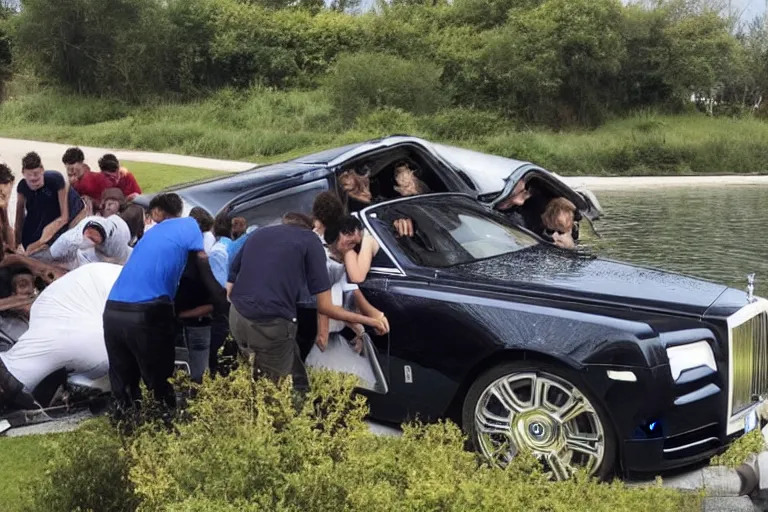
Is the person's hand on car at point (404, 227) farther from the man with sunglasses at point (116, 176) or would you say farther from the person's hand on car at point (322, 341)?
the man with sunglasses at point (116, 176)

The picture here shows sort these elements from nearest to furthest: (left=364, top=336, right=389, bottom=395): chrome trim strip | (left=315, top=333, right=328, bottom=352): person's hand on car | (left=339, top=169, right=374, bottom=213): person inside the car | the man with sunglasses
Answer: (left=364, top=336, right=389, bottom=395): chrome trim strip
(left=315, top=333, right=328, bottom=352): person's hand on car
(left=339, top=169, right=374, bottom=213): person inside the car
the man with sunglasses

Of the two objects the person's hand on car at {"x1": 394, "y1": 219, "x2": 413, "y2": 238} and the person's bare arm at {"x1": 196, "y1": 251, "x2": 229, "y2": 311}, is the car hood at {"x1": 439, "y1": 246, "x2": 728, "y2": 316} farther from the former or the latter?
the person's bare arm at {"x1": 196, "y1": 251, "x2": 229, "y2": 311}

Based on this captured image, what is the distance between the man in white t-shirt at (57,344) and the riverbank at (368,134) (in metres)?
22.1

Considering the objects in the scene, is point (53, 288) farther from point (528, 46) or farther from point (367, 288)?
point (528, 46)

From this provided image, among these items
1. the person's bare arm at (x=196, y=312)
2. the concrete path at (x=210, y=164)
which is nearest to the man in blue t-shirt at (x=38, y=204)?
the person's bare arm at (x=196, y=312)

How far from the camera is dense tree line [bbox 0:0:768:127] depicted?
A: 41.1 meters

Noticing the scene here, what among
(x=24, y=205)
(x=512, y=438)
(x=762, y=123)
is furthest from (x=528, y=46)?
(x=512, y=438)

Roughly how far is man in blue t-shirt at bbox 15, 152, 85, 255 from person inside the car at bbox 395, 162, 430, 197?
298 centimetres

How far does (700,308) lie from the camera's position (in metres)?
4.36

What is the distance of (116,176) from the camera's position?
8.34 m

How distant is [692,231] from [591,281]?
13.0 meters

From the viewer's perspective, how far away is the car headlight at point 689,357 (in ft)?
13.5

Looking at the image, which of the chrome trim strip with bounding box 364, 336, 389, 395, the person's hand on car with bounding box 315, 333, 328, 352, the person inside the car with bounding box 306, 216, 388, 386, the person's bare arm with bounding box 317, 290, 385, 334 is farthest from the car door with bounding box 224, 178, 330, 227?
the chrome trim strip with bounding box 364, 336, 389, 395

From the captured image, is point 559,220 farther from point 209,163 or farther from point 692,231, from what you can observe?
point 209,163
